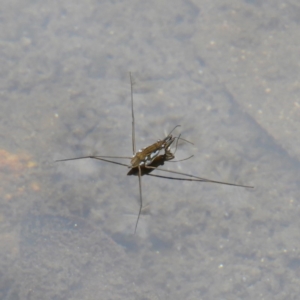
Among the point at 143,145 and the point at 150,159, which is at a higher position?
the point at 150,159

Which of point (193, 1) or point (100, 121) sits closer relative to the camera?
point (100, 121)

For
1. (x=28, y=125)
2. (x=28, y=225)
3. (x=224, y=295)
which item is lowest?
(x=224, y=295)

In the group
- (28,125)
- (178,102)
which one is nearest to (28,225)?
(28,125)

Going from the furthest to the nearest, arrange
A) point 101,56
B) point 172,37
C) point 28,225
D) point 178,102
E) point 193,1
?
point 193,1 → point 172,37 → point 101,56 → point 178,102 → point 28,225

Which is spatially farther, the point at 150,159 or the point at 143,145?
the point at 143,145

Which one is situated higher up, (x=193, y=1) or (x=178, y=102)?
(x=193, y=1)

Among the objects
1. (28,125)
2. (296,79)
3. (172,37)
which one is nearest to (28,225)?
(28,125)

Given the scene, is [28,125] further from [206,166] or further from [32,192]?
[206,166]

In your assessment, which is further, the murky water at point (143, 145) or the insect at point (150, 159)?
the murky water at point (143, 145)

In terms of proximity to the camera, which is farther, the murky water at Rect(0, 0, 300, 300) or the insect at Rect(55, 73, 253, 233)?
the murky water at Rect(0, 0, 300, 300)

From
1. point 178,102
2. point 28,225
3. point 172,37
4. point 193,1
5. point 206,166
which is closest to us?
point 28,225
